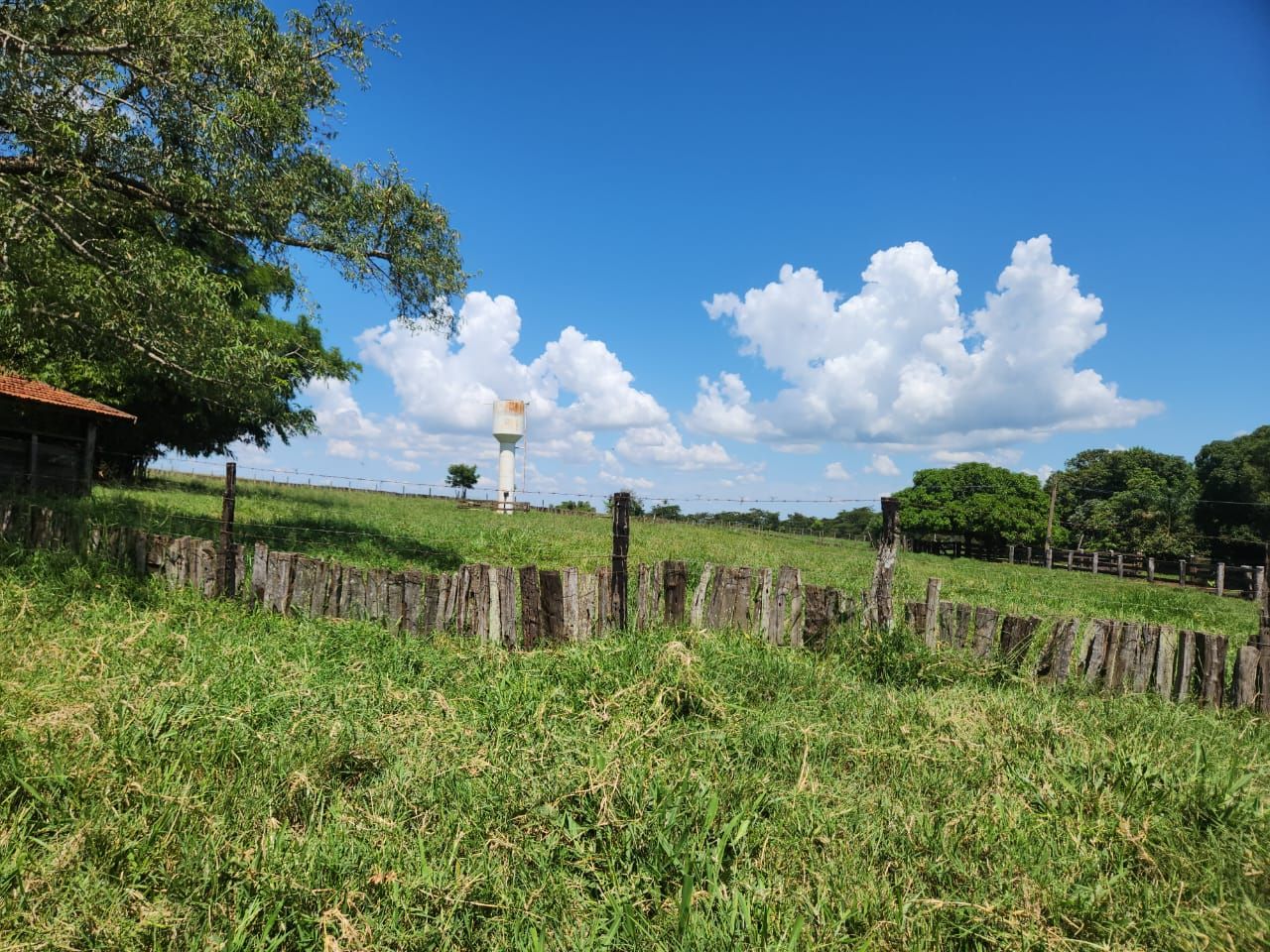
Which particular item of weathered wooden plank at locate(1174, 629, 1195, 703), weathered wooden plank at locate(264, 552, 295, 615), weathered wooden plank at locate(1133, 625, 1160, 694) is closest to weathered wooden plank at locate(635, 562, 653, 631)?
weathered wooden plank at locate(264, 552, 295, 615)

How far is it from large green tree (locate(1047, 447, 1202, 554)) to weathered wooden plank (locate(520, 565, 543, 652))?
→ 150 feet

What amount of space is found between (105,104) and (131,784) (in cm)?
948

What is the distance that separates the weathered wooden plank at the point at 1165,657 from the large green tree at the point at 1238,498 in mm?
43341

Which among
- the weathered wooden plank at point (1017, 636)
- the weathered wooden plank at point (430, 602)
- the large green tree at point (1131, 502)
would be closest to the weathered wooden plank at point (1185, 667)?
the weathered wooden plank at point (1017, 636)

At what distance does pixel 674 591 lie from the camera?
20.8 feet

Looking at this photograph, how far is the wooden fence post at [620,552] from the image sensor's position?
6328 mm

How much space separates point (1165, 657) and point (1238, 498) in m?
50.5

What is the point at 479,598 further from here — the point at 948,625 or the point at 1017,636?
the point at 1017,636

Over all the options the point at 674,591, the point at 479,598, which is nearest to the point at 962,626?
the point at 674,591

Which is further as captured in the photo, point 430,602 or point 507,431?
point 507,431

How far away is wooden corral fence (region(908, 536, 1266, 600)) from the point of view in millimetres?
25588

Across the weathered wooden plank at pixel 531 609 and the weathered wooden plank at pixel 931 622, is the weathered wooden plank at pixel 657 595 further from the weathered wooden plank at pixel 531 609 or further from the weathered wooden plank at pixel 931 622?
the weathered wooden plank at pixel 931 622

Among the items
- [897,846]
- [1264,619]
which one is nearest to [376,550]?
[897,846]

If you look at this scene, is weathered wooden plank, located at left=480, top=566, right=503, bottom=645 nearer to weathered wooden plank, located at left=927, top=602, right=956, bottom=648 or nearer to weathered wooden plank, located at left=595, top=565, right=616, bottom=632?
weathered wooden plank, located at left=595, top=565, right=616, bottom=632
